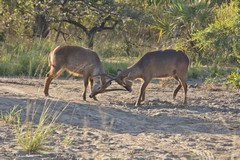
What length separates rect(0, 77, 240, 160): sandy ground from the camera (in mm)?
7996

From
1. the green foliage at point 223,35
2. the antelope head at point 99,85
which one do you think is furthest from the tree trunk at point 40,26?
the antelope head at point 99,85

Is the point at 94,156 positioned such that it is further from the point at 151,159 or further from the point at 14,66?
the point at 14,66

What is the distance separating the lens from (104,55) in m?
21.7

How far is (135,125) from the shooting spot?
10391mm

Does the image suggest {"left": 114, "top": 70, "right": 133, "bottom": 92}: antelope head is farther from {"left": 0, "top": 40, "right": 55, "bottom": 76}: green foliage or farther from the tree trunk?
the tree trunk

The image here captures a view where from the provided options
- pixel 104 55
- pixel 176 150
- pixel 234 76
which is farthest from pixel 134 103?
pixel 104 55

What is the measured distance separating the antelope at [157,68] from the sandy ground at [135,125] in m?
0.44

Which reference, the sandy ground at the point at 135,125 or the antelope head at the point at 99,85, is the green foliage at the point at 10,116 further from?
the antelope head at the point at 99,85

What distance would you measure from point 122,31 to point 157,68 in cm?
1055

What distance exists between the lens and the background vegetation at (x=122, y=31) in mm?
17500

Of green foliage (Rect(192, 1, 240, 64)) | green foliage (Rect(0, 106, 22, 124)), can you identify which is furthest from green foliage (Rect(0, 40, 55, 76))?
green foliage (Rect(0, 106, 22, 124))

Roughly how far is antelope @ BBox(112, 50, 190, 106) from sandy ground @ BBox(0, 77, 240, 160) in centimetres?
44

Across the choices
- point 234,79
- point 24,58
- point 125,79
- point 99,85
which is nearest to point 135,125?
point 125,79

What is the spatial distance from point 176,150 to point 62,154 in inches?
58.6
